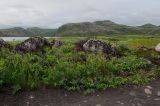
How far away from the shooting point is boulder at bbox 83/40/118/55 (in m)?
17.8

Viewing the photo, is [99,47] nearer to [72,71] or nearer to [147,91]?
[72,71]

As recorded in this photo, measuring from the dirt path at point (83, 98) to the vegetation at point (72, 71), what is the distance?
32 cm

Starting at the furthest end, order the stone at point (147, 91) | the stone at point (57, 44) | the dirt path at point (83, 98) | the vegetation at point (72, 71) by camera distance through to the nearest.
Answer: the stone at point (57, 44), the stone at point (147, 91), the vegetation at point (72, 71), the dirt path at point (83, 98)

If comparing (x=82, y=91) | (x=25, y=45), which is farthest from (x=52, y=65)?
(x=25, y=45)

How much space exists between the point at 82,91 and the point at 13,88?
2.55 metres

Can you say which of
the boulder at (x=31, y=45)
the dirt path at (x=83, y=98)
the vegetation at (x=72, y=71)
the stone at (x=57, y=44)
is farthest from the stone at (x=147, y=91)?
the stone at (x=57, y=44)

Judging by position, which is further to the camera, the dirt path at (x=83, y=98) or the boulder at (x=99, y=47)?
the boulder at (x=99, y=47)

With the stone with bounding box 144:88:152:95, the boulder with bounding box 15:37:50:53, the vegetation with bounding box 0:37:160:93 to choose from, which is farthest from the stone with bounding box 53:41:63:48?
the stone with bounding box 144:88:152:95

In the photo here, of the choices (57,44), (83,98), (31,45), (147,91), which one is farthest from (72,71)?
(57,44)

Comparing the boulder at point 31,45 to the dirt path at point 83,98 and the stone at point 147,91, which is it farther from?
the stone at point 147,91

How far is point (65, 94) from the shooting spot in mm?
12234

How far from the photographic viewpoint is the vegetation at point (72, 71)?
1253 centimetres

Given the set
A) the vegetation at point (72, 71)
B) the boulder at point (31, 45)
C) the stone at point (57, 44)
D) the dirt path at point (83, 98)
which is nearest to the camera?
the dirt path at point (83, 98)

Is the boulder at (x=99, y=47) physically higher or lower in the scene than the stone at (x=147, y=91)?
higher
